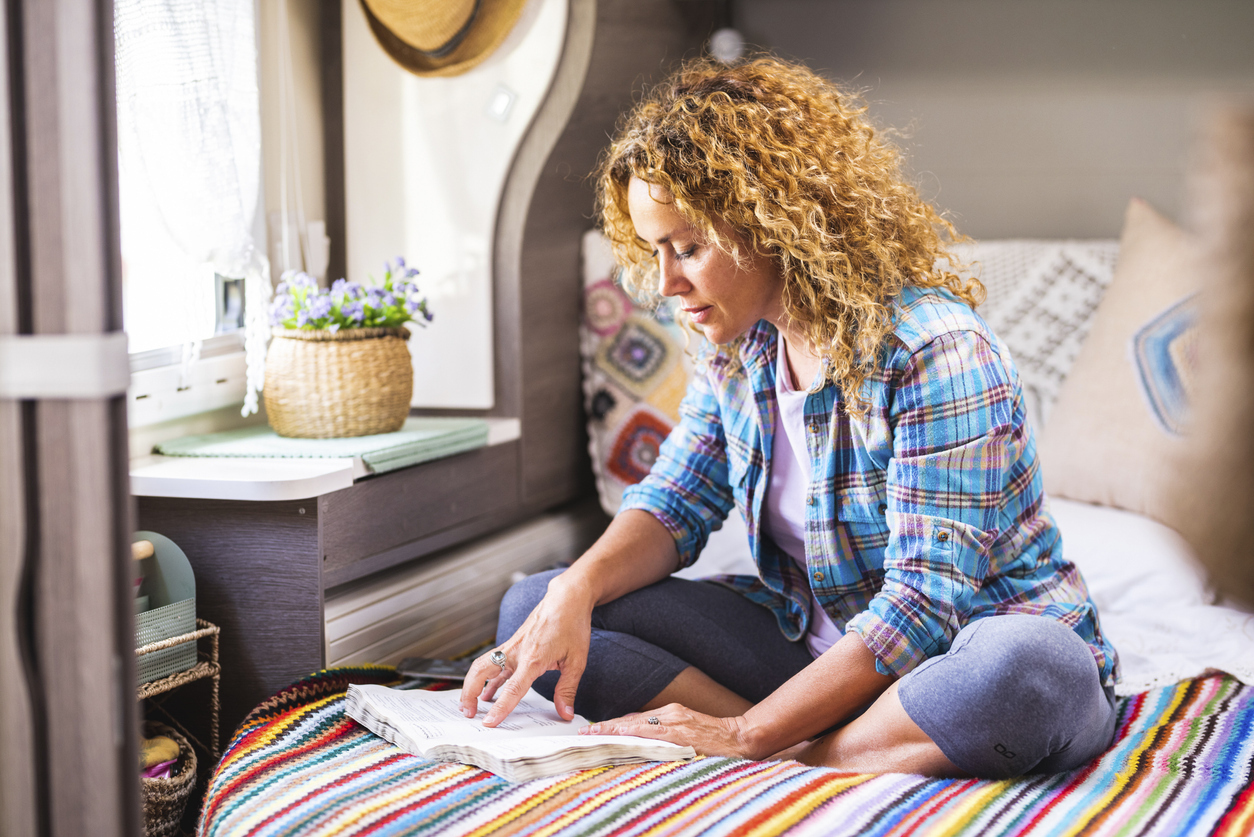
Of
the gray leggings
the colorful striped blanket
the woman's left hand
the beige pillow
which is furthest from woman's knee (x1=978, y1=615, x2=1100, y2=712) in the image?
the beige pillow

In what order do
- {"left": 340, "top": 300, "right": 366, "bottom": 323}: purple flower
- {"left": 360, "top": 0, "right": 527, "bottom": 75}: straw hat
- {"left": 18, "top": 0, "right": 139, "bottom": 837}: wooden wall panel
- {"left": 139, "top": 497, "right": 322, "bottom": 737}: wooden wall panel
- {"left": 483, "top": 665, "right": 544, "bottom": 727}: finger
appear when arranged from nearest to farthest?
1. {"left": 18, "top": 0, "right": 139, "bottom": 837}: wooden wall panel
2. {"left": 483, "top": 665, "right": 544, "bottom": 727}: finger
3. {"left": 139, "top": 497, "right": 322, "bottom": 737}: wooden wall panel
4. {"left": 340, "top": 300, "right": 366, "bottom": 323}: purple flower
5. {"left": 360, "top": 0, "right": 527, "bottom": 75}: straw hat

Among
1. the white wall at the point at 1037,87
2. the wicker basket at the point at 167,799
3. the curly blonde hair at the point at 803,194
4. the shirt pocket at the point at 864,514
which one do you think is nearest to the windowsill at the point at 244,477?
the wicker basket at the point at 167,799

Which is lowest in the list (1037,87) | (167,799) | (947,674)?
(167,799)

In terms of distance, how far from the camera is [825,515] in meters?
1.35

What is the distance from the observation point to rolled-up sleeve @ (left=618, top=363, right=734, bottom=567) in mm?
1573

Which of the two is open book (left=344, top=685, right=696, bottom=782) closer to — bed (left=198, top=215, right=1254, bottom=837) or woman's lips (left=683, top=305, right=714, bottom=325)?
bed (left=198, top=215, right=1254, bottom=837)

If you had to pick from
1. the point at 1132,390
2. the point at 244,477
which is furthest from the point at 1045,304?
the point at 244,477

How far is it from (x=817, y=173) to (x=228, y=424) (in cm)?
116

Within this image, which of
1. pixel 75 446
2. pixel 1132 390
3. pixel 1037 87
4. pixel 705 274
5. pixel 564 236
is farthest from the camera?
pixel 1037 87

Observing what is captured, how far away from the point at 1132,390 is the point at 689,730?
3.55 ft

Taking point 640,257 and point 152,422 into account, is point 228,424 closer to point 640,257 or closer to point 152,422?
point 152,422

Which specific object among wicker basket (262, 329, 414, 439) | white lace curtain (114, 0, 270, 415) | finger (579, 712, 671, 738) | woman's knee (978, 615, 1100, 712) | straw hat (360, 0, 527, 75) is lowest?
finger (579, 712, 671, 738)

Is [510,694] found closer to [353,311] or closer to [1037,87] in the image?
[353,311]

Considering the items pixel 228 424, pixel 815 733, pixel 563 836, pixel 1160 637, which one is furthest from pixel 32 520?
pixel 1160 637
